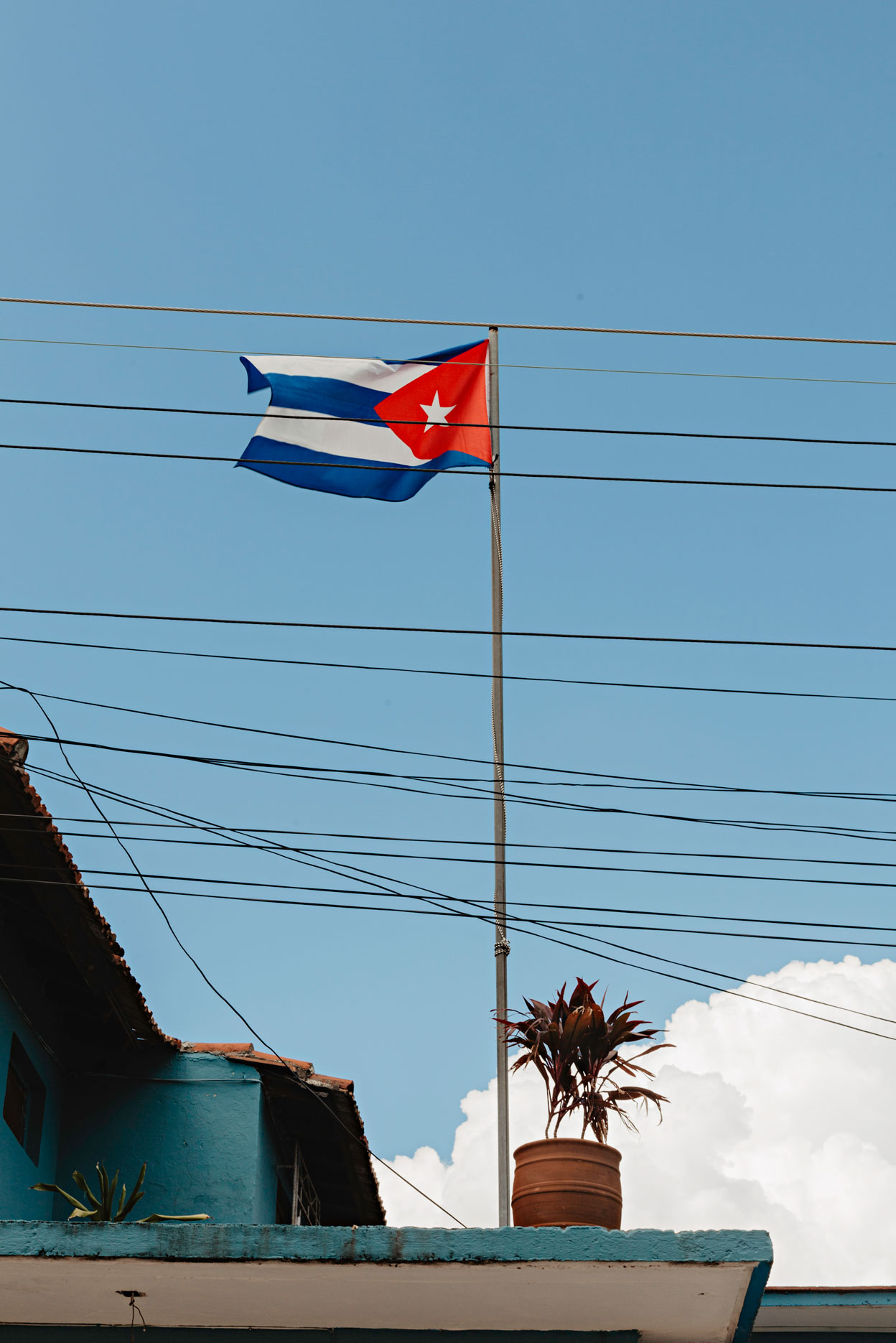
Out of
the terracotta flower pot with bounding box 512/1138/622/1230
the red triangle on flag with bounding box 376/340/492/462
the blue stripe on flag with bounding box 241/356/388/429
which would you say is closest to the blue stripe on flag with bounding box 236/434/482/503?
the red triangle on flag with bounding box 376/340/492/462

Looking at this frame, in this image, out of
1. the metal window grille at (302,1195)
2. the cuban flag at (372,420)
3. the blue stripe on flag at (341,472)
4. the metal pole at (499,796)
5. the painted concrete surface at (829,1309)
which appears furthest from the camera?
the metal window grille at (302,1195)

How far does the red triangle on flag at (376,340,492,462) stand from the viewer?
11062 mm

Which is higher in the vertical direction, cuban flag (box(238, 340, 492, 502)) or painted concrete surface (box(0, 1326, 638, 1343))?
cuban flag (box(238, 340, 492, 502))

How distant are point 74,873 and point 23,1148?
2177 millimetres

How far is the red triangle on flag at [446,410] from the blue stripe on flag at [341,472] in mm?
117

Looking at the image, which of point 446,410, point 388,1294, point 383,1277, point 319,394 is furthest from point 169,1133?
point 446,410

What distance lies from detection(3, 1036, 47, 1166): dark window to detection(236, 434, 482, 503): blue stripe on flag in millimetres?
4549

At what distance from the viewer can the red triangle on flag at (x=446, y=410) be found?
11.1 metres

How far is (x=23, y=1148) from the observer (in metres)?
9.51

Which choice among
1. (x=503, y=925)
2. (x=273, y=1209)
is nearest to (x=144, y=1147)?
(x=273, y=1209)

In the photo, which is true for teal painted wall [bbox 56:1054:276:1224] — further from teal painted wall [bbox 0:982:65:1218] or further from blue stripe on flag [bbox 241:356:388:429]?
blue stripe on flag [bbox 241:356:388:429]

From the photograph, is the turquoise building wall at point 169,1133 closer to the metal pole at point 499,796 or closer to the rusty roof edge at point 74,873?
the rusty roof edge at point 74,873

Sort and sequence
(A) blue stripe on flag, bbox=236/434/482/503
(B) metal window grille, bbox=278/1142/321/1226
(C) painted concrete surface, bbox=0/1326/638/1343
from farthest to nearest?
(B) metal window grille, bbox=278/1142/321/1226
(A) blue stripe on flag, bbox=236/434/482/503
(C) painted concrete surface, bbox=0/1326/638/1343

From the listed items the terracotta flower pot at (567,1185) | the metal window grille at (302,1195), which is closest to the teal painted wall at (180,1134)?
the metal window grille at (302,1195)
